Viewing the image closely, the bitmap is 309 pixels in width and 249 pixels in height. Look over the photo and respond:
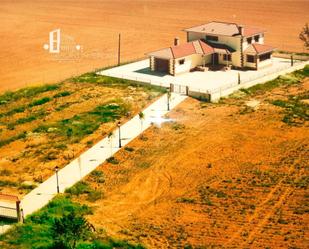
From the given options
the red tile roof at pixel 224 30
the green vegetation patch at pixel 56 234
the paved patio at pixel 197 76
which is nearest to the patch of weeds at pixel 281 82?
the paved patio at pixel 197 76

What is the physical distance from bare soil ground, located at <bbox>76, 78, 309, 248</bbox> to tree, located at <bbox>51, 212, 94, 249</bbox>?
2.26 meters

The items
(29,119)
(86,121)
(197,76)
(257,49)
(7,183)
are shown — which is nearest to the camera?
(7,183)

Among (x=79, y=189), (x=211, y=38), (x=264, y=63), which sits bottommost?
(x=79, y=189)

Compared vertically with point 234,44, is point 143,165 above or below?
below

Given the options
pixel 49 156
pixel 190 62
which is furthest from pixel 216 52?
pixel 49 156

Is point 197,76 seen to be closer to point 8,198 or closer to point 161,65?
point 161,65

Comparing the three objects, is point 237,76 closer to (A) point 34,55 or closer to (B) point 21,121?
(B) point 21,121

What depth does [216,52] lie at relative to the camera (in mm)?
53969

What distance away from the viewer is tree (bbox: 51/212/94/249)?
2342cm

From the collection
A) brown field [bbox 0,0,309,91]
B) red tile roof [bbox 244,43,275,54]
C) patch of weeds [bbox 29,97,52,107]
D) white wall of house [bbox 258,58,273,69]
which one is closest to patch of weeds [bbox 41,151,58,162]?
patch of weeds [bbox 29,97,52,107]

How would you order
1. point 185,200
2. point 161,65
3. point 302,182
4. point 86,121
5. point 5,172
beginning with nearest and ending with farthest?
point 185,200 → point 302,182 → point 5,172 → point 86,121 → point 161,65

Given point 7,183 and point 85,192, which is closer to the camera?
point 85,192

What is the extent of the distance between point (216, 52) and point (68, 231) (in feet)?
112

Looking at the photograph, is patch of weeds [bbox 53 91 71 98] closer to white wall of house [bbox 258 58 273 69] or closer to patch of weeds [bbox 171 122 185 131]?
patch of weeds [bbox 171 122 185 131]
